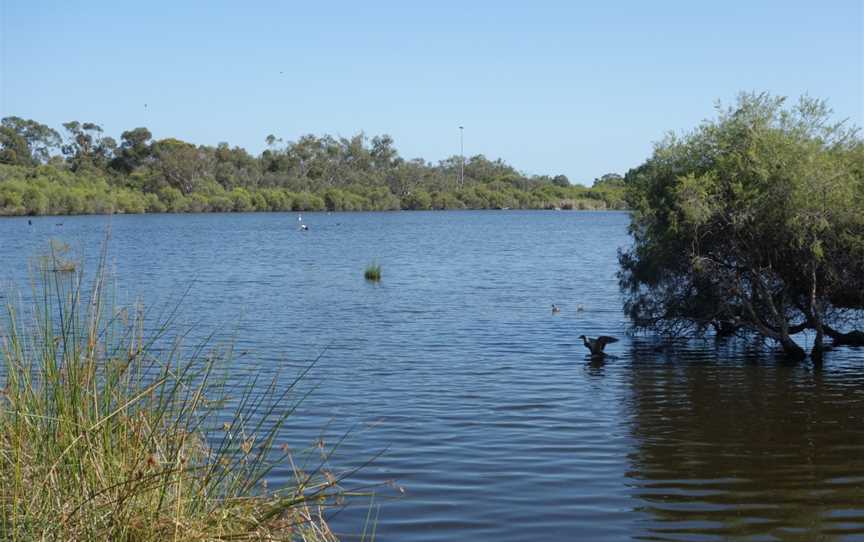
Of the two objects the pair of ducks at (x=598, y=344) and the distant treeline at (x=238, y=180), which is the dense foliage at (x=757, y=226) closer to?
the pair of ducks at (x=598, y=344)

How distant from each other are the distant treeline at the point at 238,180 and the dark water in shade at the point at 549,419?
292 ft

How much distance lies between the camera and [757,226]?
16.3 metres

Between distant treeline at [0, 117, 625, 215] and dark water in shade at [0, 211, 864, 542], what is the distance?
89010 millimetres

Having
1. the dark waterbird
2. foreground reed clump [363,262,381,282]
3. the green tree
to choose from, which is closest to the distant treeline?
the green tree

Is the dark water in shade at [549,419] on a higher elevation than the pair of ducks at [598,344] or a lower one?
lower

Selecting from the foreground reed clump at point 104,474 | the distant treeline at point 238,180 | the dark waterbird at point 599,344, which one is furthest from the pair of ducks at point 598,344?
the distant treeline at point 238,180

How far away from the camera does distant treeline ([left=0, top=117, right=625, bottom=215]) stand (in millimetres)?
115438

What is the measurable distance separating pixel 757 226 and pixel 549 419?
620cm

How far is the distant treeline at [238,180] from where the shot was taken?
115438 mm

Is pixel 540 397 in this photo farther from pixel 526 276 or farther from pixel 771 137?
pixel 526 276

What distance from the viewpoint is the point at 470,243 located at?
5969cm

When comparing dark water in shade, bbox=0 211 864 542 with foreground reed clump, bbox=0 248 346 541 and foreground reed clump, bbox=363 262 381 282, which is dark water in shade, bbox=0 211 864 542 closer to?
foreground reed clump, bbox=0 248 346 541

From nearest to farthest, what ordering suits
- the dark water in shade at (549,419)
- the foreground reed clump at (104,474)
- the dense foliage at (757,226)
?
the foreground reed clump at (104,474) → the dark water in shade at (549,419) → the dense foliage at (757,226)

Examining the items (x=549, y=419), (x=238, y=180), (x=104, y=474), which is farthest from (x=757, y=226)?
(x=238, y=180)
